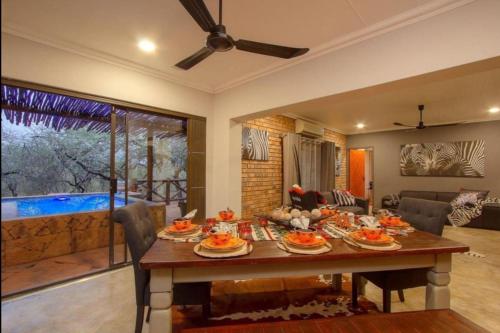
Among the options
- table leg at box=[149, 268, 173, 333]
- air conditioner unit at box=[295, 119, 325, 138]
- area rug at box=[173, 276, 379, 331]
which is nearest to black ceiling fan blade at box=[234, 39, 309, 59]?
table leg at box=[149, 268, 173, 333]

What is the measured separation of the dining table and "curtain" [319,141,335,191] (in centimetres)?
453

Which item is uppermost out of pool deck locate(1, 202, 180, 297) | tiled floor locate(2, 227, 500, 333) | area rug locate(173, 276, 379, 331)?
pool deck locate(1, 202, 180, 297)

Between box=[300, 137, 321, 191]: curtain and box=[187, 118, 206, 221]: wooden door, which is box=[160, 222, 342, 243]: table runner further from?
box=[300, 137, 321, 191]: curtain

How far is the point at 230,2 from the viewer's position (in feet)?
6.15

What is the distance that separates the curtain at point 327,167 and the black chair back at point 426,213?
3.70m

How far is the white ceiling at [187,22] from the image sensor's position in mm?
1891

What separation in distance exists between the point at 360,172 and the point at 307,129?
3903 mm

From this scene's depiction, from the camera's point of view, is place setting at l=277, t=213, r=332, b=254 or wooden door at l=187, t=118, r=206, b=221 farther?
wooden door at l=187, t=118, r=206, b=221

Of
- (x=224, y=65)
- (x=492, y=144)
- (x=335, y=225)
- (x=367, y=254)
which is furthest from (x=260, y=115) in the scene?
(x=492, y=144)

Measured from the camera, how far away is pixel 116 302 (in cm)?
221

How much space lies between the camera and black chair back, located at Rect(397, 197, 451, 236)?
192cm

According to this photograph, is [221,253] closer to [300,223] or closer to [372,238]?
[300,223]

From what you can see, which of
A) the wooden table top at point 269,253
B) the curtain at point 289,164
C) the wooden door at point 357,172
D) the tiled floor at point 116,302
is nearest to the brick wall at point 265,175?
the curtain at point 289,164

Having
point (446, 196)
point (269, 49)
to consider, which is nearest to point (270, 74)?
point (269, 49)
